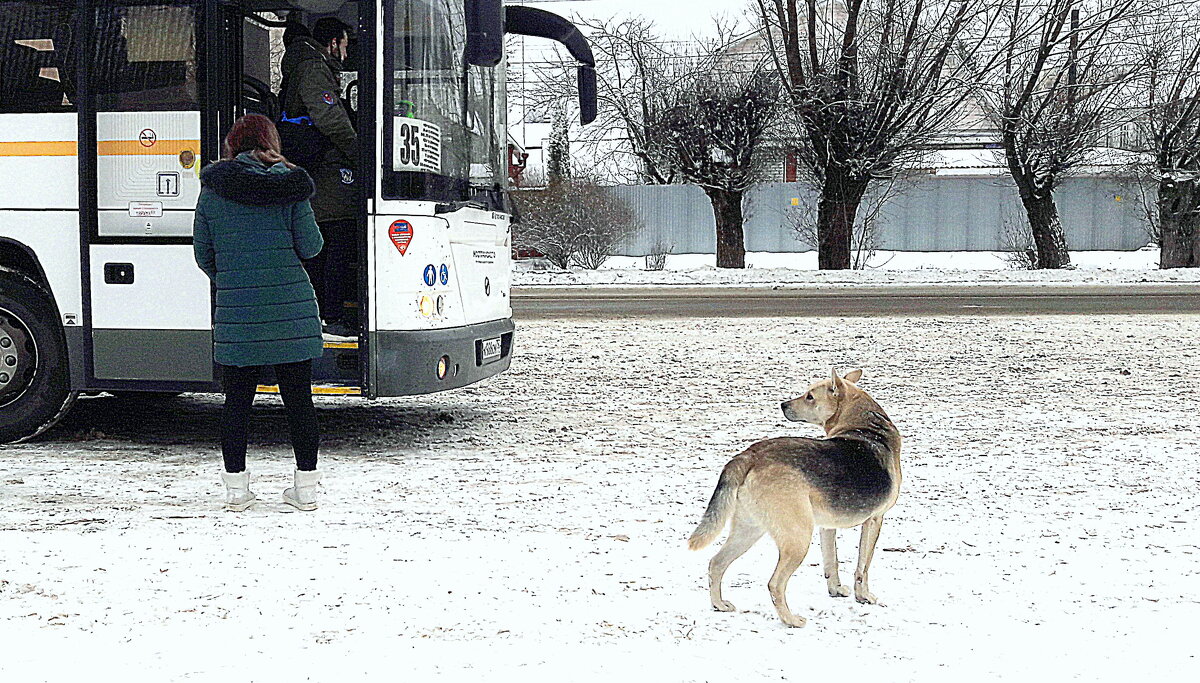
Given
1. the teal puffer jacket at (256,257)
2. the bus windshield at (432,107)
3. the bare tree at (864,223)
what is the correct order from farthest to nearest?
the bare tree at (864,223) → the bus windshield at (432,107) → the teal puffer jacket at (256,257)

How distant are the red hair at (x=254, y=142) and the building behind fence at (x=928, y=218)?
101ft

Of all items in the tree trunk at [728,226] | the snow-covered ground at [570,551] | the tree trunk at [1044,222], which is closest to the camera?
the snow-covered ground at [570,551]

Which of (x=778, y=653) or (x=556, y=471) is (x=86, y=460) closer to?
(x=556, y=471)

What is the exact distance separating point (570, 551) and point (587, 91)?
4.31 m

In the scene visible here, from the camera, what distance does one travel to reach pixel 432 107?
7.58m

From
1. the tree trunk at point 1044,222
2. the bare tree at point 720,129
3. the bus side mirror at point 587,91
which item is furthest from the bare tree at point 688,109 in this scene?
the bus side mirror at point 587,91

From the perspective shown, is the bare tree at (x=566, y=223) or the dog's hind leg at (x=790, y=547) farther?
the bare tree at (x=566, y=223)

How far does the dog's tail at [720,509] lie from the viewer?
4.39 m

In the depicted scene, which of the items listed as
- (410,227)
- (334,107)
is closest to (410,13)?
(334,107)

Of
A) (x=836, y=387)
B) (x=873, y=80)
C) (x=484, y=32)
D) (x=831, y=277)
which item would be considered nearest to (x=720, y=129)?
(x=873, y=80)

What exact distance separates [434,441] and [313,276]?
1.38m

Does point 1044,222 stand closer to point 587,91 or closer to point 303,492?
point 587,91

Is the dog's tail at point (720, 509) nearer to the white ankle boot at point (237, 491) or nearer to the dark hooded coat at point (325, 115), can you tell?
the white ankle boot at point (237, 491)

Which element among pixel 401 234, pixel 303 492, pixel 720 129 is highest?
pixel 720 129
